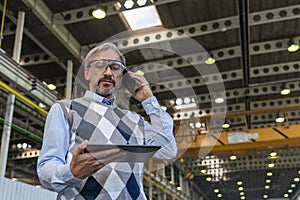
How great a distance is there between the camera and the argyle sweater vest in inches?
45.2

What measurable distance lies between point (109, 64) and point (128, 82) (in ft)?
Result: 0.38

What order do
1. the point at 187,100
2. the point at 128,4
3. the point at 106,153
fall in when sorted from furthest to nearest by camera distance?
the point at 128,4, the point at 187,100, the point at 106,153

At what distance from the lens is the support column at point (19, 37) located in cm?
730

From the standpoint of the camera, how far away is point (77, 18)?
27.3 feet

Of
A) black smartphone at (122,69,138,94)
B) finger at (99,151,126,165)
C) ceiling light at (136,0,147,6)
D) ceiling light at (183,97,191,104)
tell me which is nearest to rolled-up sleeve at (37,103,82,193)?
finger at (99,151,126,165)

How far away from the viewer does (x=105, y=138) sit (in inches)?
46.3

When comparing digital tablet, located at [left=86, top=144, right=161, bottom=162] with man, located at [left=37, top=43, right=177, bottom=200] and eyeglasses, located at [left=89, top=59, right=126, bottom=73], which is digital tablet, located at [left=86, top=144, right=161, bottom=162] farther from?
eyeglasses, located at [left=89, top=59, right=126, bottom=73]

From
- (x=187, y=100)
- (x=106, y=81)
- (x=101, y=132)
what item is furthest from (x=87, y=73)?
(x=187, y=100)

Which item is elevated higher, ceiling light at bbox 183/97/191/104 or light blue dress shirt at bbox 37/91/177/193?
ceiling light at bbox 183/97/191/104

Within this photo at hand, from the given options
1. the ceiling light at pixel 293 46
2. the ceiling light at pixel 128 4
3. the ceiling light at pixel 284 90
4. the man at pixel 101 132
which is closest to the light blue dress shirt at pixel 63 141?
the man at pixel 101 132

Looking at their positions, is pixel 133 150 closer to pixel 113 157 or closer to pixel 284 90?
pixel 113 157

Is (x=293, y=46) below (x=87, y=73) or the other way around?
the other way around

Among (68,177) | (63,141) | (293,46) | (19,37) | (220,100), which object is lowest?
(68,177)

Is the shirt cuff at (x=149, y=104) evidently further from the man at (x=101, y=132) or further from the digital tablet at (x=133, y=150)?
the digital tablet at (x=133, y=150)
